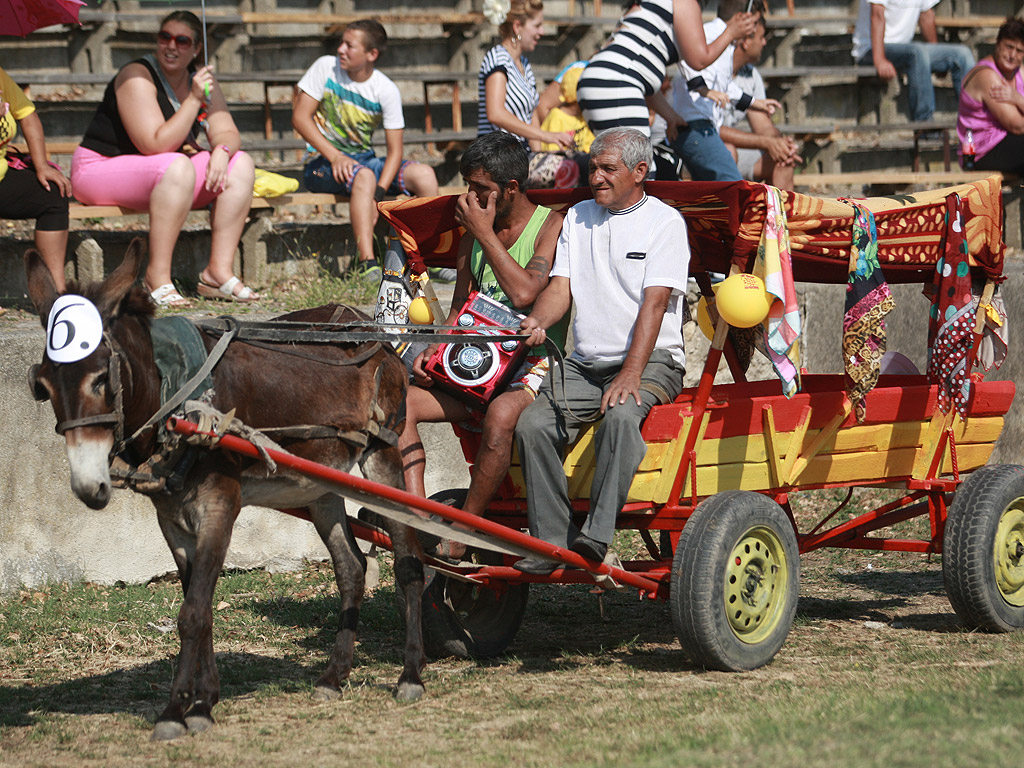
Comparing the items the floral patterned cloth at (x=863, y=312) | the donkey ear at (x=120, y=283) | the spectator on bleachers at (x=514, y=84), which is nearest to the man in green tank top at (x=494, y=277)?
the floral patterned cloth at (x=863, y=312)

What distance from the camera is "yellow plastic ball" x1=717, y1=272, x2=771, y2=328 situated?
479 cm

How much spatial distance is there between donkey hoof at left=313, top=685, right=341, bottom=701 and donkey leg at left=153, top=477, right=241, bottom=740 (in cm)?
51

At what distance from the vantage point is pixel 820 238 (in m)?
5.29

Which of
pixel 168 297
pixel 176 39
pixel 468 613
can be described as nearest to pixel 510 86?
pixel 176 39

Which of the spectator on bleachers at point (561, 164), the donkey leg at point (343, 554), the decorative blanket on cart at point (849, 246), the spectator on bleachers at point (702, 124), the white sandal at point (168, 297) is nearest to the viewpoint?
the decorative blanket on cart at point (849, 246)

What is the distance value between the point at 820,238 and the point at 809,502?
349cm

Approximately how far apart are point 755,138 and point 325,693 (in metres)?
5.87

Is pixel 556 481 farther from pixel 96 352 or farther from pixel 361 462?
pixel 96 352

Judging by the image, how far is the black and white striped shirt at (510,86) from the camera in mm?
8961

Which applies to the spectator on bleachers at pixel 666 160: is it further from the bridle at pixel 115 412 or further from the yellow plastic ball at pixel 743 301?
the bridle at pixel 115 412

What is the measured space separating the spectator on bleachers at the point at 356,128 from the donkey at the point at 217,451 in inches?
139

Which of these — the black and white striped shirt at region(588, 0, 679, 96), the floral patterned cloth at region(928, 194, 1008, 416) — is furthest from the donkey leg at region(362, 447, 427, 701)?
the black and white striped shirt at region(588, 0, 679, 96)

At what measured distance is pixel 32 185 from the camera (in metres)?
7.24

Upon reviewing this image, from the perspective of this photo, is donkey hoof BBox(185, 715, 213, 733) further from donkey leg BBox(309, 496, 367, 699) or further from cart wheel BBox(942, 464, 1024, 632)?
cart wheel BBox(942, 464, 1024, 632)
